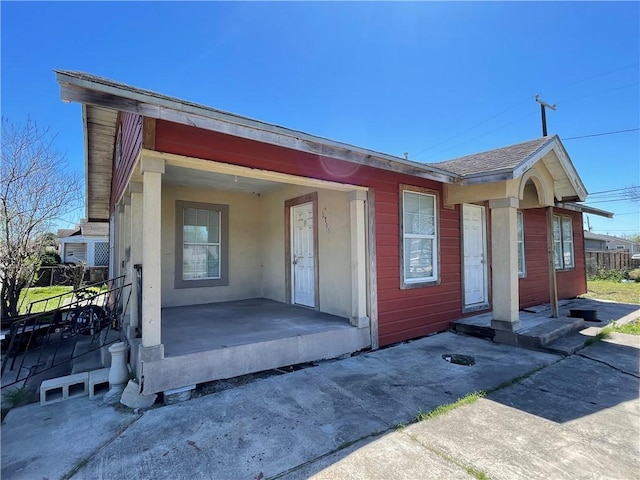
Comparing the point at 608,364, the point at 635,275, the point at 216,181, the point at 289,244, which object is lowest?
the point at 608,364

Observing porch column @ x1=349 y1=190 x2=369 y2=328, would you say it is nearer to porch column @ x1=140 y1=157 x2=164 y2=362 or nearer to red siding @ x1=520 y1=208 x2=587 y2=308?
porch column @ x1=140 y1=157 x2=164 y2=362

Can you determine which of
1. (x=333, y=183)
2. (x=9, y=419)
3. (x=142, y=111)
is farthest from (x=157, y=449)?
(x=333, y=183)

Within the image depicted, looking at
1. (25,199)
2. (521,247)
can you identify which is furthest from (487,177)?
(25,199)

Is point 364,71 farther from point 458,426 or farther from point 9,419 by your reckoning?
point 9,419

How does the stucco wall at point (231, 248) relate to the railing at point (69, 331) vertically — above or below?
above

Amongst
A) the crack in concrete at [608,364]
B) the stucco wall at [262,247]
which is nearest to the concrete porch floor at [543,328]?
the crack in concrete at [608,364]

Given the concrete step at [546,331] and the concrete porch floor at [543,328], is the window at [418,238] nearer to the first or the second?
the concrete porch floor at [543,328]

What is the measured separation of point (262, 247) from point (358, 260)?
3.42m

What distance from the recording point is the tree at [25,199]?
7.66m

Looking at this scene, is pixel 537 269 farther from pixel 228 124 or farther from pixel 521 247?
pixel 228 124

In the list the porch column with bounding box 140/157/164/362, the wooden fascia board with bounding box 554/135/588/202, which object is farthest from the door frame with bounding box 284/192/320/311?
the wooden fascia board with bounding box 554/135/588/202

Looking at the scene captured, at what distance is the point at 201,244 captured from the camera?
6887 millimetres

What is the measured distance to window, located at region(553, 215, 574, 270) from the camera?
30.4 feet

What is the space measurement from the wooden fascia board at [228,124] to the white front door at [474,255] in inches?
95.3
